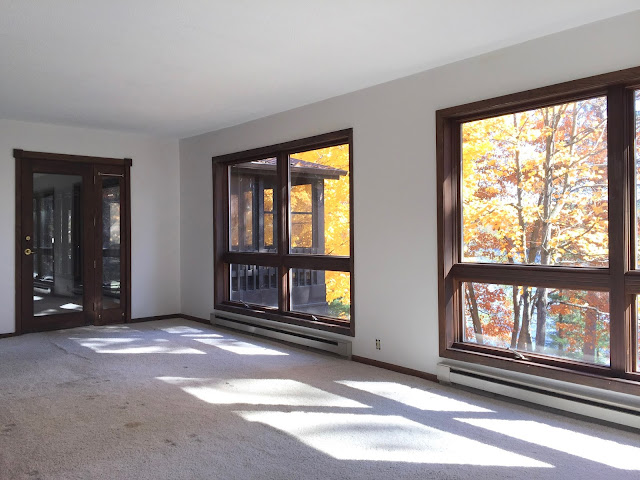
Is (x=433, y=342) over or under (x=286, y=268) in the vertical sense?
under

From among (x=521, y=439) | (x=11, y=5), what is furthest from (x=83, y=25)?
(x=521, y=439)

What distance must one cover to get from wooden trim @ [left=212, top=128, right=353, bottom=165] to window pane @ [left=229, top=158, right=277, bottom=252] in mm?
100

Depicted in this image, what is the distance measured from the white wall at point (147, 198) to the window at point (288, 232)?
104 cm

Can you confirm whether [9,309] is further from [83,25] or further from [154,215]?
[83,25]

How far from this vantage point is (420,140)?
4512 millimetres

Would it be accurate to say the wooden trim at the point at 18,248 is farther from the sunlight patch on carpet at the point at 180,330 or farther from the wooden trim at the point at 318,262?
the wooden trim at the point at 318,262

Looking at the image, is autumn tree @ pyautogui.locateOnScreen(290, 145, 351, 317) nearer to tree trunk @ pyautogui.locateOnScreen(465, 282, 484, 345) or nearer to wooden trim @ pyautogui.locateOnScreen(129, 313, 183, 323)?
tree trunk @ pyautogui.locateOnScreen(465, 282, 484, 345)

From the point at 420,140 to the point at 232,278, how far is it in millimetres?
3486

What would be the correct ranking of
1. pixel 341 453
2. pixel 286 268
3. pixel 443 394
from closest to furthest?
1. pixel 341 453
2. pixel 443 394
3. pixel 286 268

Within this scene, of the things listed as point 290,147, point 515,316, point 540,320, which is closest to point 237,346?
point 290,147

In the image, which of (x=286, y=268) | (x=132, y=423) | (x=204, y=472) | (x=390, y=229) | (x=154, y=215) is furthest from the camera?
(x=154, y=215)

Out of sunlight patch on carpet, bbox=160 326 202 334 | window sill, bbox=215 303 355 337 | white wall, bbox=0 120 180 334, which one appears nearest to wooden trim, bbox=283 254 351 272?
window sill, bbox=215 303 355 337

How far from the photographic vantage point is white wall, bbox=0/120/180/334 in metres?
6.79

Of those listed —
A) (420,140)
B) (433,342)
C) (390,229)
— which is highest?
(420,140)
